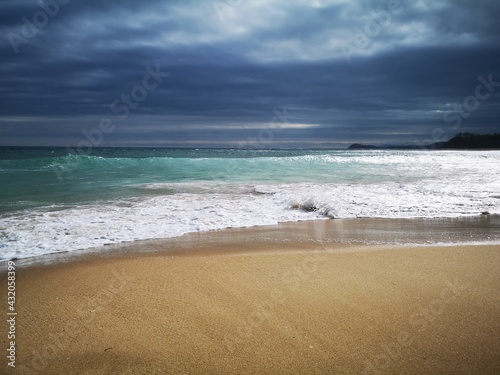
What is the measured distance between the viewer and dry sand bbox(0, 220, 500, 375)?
2.30 m

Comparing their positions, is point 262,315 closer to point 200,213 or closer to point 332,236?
point 332,236

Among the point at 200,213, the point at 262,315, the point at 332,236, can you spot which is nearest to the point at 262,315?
the point at 262,315

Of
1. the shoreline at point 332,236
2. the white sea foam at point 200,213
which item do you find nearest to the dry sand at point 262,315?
the shoreline at point 332,236

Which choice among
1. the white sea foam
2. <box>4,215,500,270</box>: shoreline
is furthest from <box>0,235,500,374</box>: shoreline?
the white sea foam

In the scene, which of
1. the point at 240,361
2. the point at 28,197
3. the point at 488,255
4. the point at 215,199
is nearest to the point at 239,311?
the point at 240,361

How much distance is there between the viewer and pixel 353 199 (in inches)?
395

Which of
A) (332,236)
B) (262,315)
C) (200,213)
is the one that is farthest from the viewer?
(200,213)

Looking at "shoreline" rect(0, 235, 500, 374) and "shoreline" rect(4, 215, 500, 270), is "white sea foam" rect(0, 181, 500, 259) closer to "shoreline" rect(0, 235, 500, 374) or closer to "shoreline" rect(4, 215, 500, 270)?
"shoreline" rect(4, 215, 500, 270)

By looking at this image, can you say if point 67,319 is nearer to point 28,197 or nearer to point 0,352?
point 0,352

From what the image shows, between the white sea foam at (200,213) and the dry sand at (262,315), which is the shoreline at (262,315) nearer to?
the dry sand at (262,315)

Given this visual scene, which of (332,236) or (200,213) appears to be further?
(200,213)

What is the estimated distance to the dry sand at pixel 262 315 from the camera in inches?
90.7

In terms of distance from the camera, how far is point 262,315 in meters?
2.91

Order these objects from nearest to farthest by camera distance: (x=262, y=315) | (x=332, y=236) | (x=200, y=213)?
(x=262, y=315) → (x=332, y=236) → (x=200, y=213)
